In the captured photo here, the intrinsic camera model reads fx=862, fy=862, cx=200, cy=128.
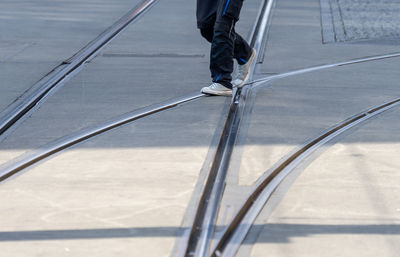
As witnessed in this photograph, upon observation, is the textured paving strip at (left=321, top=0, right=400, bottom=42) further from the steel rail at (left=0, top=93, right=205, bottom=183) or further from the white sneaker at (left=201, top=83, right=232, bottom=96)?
the steel rail at (left=0, top=93, right=205, bottom=183)

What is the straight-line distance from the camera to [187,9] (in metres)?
13.1

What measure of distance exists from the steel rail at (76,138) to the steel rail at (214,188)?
0.51 meters

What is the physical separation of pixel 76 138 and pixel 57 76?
2277 millimetres

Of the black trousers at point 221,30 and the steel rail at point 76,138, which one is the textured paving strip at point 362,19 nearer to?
the black trousers at point 221,30

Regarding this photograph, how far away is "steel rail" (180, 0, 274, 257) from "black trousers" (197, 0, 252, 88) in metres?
0.24

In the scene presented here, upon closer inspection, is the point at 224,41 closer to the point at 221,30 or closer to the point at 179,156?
the point at 221,30

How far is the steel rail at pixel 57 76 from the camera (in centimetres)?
654

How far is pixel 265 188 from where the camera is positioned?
15.7 ft

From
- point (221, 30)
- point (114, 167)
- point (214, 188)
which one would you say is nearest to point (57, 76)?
point (221, 30)

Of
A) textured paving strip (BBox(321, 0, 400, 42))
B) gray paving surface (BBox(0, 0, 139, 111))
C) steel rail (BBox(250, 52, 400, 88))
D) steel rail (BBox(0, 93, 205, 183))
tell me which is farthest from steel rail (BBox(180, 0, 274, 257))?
textured paving strip (BBox(321, 0, 400, 42))

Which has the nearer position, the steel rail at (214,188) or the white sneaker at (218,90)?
the steel rail at (214,188)

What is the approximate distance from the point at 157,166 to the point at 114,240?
49.4 inches

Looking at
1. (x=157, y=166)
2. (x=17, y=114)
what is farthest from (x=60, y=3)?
(x=157, y=166)

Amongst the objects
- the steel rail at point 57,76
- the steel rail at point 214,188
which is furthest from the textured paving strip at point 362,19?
the steel rail at point 214,188
